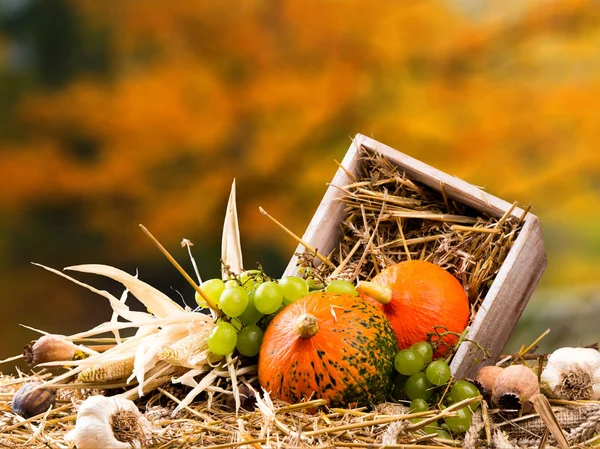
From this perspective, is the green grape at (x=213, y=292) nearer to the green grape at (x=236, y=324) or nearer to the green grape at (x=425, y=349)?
the green grape at (x=236, y=324)

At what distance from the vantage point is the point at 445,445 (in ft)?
5.47

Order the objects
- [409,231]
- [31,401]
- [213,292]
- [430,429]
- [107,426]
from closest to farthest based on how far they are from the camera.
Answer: [107,426] < [430,429] < [31,401] < [213,292] < [409,231]

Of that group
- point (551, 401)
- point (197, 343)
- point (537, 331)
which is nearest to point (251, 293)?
point (197, 343)

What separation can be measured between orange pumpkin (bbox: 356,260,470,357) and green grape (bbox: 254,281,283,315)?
10.3 inches

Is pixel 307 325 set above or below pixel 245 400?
above

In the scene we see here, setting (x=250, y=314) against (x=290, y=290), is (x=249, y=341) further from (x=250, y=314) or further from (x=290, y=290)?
(x=290, y=290)

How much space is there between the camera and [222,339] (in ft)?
6.57

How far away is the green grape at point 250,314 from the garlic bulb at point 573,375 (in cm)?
81

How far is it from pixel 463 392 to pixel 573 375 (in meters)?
0.38

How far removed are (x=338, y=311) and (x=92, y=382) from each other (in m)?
0.73

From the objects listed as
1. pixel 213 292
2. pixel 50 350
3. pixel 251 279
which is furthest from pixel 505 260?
pixel 50 350

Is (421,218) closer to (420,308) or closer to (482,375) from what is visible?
(420,308)

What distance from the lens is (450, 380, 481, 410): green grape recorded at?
187 cm

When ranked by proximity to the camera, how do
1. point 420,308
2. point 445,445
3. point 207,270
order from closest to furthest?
point 445,445
point 420,308
point 207,270
